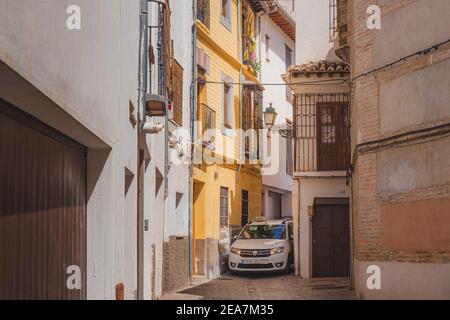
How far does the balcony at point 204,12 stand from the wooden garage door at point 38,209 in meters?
13.6

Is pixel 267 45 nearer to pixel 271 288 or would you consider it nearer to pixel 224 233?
pixel 224 233

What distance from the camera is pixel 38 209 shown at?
5309 mm

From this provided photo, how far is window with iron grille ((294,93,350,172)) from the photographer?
20.1 m

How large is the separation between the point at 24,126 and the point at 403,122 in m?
8.41

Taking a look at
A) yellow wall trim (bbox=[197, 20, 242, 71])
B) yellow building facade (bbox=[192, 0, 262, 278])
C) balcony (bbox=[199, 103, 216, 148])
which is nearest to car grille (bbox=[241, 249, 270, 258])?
yellow building facade (bbox=[192, 0, 262, 278])

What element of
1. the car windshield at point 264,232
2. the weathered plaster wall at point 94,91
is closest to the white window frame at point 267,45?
the car windshield at point 264,232

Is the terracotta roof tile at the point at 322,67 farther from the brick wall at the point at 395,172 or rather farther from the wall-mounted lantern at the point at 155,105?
the wall-mounted lantern at the point at 155,105

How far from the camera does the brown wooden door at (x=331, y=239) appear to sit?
19.9 m

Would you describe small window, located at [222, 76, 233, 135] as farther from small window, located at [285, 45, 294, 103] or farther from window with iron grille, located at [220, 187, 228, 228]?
small window, located at [285, 45, 294, 103]
